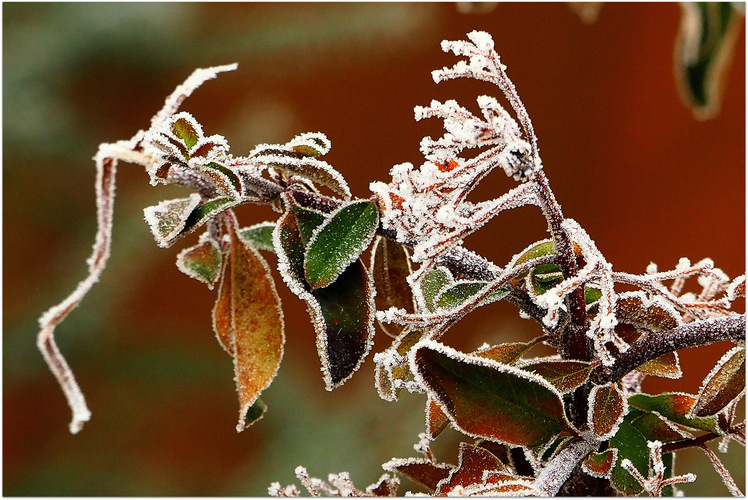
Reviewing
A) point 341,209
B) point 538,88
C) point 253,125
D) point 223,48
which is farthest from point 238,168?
point 538,88

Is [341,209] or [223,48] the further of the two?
[223,48]

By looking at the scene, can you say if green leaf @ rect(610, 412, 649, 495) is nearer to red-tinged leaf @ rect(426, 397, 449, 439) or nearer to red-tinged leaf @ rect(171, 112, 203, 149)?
red-tinged leaf @ rect(426, 397, 449, 439)

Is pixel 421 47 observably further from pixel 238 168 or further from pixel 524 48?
pixel 238 168

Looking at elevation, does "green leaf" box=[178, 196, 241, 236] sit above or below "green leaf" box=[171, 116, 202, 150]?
below

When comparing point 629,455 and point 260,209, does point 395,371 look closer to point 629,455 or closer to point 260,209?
point 629,455

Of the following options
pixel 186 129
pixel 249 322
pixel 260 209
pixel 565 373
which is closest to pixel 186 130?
pixel 186 129

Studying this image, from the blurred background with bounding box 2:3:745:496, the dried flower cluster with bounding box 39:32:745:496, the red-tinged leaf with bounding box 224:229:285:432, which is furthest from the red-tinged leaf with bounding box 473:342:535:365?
the blurred background with bounding box 2:3:745:496
